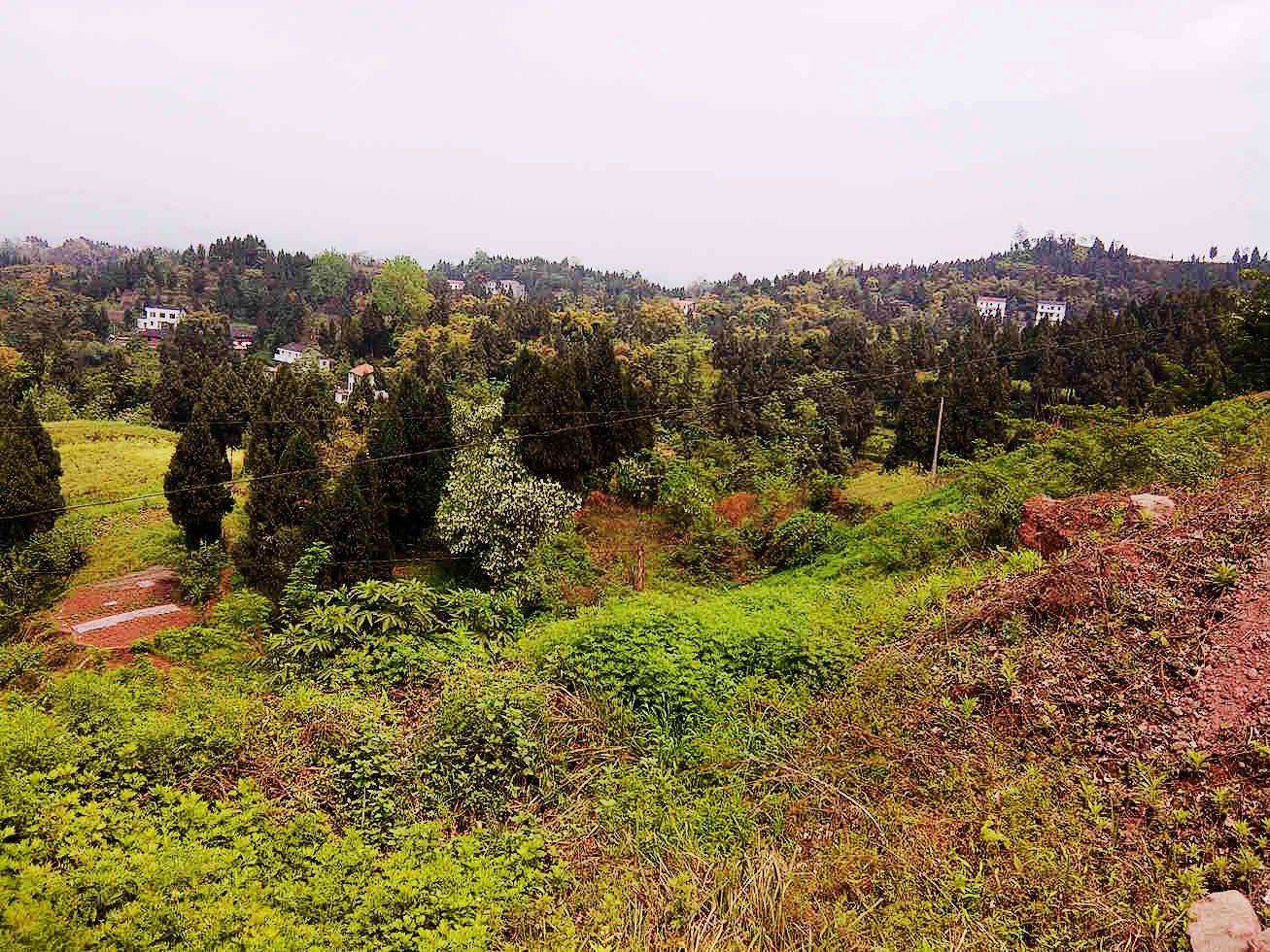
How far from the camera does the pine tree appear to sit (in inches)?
574

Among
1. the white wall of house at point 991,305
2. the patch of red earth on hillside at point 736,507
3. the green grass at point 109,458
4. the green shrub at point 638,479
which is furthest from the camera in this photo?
the white wall of house at point 991,305

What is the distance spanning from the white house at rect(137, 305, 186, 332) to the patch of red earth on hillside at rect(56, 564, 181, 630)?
5593cm

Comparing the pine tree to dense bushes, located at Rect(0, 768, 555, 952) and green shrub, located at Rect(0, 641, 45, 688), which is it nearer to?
green shrub, located at Rect(0, 641, 45, 688)

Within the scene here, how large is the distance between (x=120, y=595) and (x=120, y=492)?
640cm

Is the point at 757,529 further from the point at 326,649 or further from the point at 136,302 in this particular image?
the point at 136,302

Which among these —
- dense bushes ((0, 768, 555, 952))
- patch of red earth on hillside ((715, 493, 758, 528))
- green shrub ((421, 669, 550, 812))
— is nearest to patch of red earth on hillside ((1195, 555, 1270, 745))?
dense bushes ((0, 768, 555, 952))

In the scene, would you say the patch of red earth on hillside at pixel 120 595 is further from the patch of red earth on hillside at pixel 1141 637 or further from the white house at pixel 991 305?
the white house at pixel 991 305

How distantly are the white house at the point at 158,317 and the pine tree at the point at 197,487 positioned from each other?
5551 centimetres

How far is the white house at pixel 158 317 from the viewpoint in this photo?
6079 cm

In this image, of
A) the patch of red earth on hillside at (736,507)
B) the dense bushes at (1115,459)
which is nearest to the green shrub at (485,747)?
the dense bushes at (1115,459)

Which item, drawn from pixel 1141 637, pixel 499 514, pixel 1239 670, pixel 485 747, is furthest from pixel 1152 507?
pixel 499 514

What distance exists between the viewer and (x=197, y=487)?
14508 millimetres

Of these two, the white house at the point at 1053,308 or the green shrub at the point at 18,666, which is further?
the white house at the point at 1053,308

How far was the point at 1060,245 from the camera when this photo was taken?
92688mm
